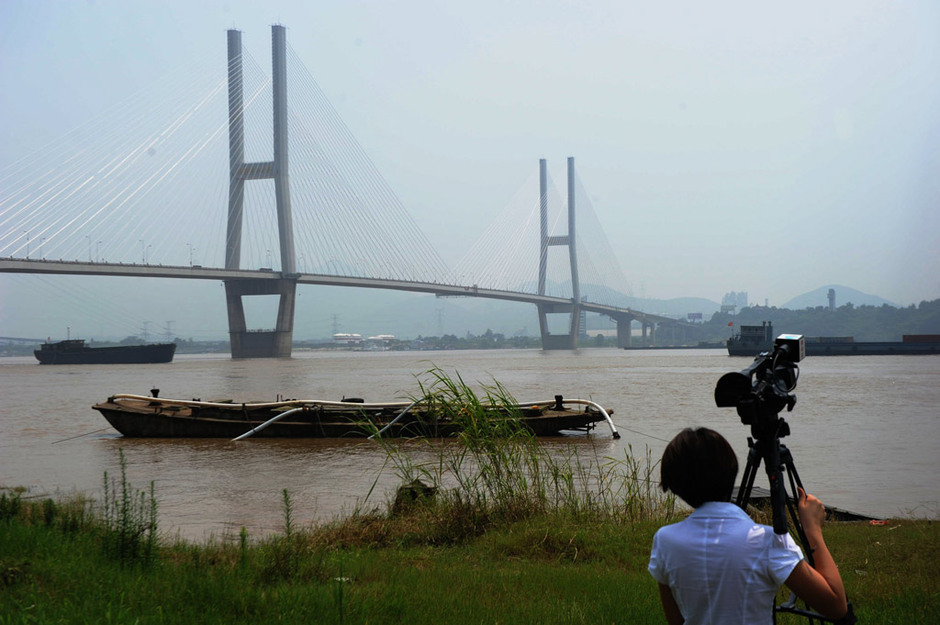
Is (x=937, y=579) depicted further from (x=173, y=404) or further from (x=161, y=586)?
(x=173, y=404)

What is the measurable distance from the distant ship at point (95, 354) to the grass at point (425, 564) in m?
62.1

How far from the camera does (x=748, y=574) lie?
77.2 inches

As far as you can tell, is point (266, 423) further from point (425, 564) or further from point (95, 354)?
point (95, 354)

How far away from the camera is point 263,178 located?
172 ft

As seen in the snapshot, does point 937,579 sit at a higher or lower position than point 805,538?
lower

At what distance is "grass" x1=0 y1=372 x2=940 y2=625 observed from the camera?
350 centimetres

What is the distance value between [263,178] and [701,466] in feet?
173

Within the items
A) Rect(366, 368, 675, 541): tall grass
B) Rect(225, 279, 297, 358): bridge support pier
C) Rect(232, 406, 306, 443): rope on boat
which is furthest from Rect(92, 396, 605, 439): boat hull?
Rect(225, 279, 297, 358): bridge support pier

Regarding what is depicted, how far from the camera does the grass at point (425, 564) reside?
3500 mm

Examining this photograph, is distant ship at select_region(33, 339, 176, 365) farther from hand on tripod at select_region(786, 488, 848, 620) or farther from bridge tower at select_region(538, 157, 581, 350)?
hand on tripod at select_region(786, 488, 848, 620)

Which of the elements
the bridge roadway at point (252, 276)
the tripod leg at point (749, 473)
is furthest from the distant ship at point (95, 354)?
the tripod leg at point (749, 473)

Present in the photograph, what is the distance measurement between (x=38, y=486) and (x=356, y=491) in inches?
179

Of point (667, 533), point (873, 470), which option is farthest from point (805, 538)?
point (873, 470)

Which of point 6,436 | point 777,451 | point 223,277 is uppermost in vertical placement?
point 223,277
